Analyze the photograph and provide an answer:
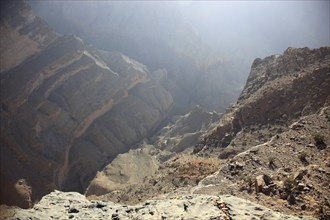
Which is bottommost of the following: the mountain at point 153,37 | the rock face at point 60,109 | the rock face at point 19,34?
the rock face at point 60,109

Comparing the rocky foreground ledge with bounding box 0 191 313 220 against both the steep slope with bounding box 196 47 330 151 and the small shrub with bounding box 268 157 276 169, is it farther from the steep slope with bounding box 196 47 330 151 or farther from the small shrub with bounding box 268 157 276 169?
the steep slope with bounding box 196 47 330 151

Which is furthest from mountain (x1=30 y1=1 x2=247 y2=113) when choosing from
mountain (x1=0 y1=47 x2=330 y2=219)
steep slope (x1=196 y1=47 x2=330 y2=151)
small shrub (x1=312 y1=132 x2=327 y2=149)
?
small shrub (x1=312 y1=132 x2=327 y2=149)

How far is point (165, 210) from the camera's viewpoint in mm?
8508

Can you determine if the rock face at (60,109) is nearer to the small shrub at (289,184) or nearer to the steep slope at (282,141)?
the steep slope at (282,141)

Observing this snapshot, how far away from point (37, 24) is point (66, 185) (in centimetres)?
2420

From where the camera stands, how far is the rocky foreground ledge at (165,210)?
798 cm

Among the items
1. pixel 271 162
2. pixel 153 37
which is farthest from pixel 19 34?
pixel 271 162

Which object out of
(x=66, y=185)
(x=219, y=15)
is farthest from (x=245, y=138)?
(x=219, y=15)

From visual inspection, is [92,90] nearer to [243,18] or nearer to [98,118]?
[98,118]

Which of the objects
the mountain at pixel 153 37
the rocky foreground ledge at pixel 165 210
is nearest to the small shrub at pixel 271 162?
the rocky foreground ledge at pixel 165 210

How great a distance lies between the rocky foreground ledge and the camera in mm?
7980

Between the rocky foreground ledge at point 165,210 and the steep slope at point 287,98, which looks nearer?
the rocky foreground ledge at point 165,210

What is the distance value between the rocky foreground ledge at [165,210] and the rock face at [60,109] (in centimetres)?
2635

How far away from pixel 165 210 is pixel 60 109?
1612 inches
